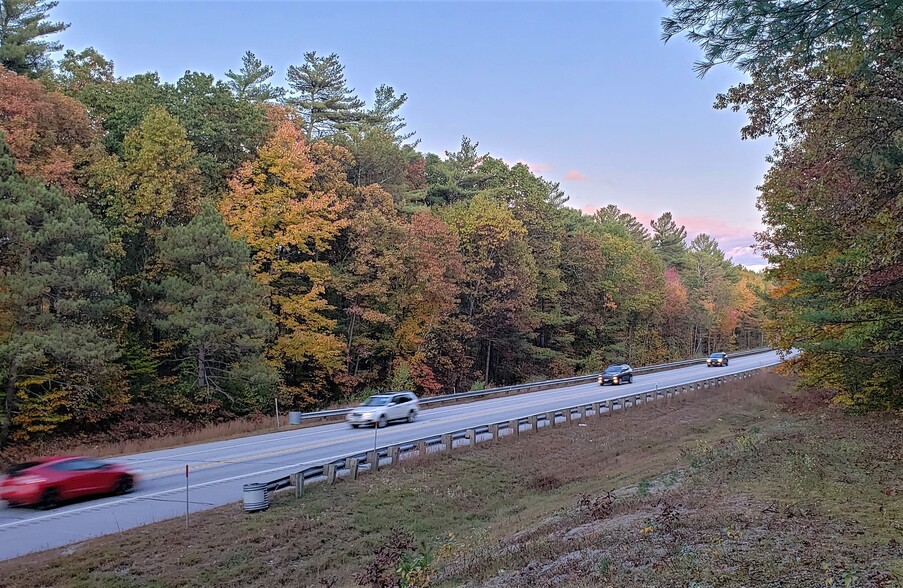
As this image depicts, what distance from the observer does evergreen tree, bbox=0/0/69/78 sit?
3262 cm

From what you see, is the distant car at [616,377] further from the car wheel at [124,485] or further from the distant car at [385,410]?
the car wheel at [124,485]

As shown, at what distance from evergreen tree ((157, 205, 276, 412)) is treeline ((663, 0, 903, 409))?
74.0 ft

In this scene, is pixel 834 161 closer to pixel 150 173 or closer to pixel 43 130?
pixel 150 173

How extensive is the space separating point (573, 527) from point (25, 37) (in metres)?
38.4

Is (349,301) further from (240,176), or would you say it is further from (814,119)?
(814,119)

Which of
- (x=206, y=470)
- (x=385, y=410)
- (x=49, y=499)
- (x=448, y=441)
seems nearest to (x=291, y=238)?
(x=385, y=410)

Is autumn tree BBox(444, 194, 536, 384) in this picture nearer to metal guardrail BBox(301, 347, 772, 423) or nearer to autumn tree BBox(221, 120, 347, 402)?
metal guardrail BBox(301, 347, 772, 423)

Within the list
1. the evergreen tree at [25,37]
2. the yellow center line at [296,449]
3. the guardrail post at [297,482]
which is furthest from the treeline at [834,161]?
the evergreen tree at [25,37]

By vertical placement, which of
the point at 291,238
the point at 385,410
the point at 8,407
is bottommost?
the point at 385,410

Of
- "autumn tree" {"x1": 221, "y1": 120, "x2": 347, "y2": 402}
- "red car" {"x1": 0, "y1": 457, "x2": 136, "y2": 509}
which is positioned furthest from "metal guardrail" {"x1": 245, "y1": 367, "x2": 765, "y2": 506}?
"autumn tree" {"x1": 221, "y1": 120, "x2": 347, "y2": 402}

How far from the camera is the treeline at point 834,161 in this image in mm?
9734

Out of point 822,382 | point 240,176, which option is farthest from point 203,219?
point 822,382

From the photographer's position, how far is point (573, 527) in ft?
36.6

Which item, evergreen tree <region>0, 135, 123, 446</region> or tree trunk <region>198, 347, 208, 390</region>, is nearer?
evergreen tree <region>0, 135, 123, 446</region>
